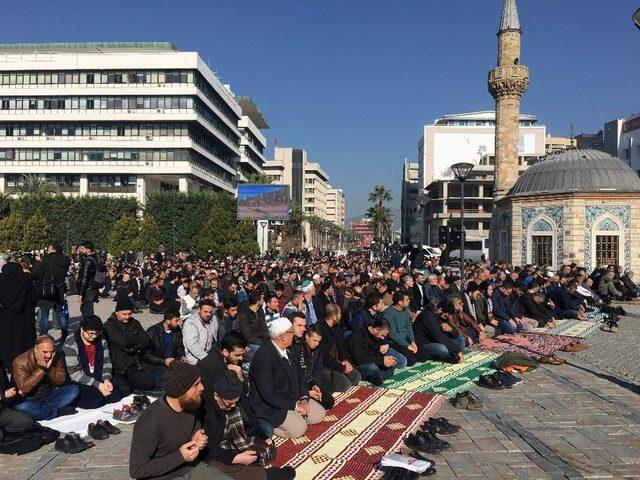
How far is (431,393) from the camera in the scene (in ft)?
28.2

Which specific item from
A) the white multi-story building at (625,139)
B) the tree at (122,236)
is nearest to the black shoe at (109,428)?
the tree at (122,236)

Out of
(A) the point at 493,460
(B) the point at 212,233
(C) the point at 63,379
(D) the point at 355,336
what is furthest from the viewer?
(B) the point at 212,233

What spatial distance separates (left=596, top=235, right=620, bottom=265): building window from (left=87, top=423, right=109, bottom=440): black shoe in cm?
2861

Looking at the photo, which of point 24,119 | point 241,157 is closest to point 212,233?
point 24,119

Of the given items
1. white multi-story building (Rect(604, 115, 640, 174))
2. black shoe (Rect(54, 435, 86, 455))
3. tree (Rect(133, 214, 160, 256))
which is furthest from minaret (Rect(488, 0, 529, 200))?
white multi-story building (Rect(604, 115, 640, 174))

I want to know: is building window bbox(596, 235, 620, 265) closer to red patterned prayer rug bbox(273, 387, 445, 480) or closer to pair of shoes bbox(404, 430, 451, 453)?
red patterned prayer rug bbox(273, 387, 445, 480)

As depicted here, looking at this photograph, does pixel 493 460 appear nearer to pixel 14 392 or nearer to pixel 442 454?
pixel 442 454

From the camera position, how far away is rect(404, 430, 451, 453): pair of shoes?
6160 mm

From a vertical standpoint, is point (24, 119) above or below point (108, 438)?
above

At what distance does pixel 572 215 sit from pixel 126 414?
A: 28186 mm

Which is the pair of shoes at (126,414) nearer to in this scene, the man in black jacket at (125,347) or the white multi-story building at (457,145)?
the man in black jacket at (125,347)

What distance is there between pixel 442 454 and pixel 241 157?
8125cm

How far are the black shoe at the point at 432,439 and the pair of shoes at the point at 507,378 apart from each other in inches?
124

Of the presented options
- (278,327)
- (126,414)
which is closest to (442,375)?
(278,327)
